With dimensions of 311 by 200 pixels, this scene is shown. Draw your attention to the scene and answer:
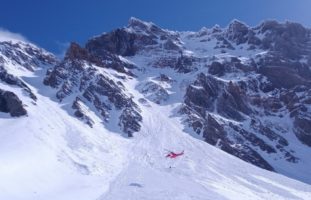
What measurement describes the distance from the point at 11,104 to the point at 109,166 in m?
24.1

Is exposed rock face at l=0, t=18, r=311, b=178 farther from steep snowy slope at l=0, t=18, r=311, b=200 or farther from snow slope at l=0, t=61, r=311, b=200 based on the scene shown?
snow slope at l=0, t=61, r=311, b=200

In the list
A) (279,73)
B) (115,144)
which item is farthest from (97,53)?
(115,144)

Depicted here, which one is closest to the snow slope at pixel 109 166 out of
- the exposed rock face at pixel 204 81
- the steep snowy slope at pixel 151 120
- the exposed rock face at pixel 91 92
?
the steep snowy slope at pixel 151 120

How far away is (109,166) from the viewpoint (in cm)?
6981

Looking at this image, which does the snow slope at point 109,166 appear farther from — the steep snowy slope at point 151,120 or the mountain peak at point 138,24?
the mountain peak at point 138,24

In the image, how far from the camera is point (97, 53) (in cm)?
15288

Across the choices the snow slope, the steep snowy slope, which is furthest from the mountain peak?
the snow slope

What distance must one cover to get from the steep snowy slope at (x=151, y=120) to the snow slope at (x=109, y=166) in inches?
7.8

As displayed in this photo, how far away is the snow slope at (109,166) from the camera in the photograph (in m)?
55.9

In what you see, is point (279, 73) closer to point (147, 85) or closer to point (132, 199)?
point (147, 85)

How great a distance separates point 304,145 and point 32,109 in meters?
61.0

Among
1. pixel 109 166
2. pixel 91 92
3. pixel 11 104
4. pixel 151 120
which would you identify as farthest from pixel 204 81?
pixel 109 166

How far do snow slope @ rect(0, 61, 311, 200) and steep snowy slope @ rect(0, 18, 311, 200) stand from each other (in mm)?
197

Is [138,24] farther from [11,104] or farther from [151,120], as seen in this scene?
[11,104]
